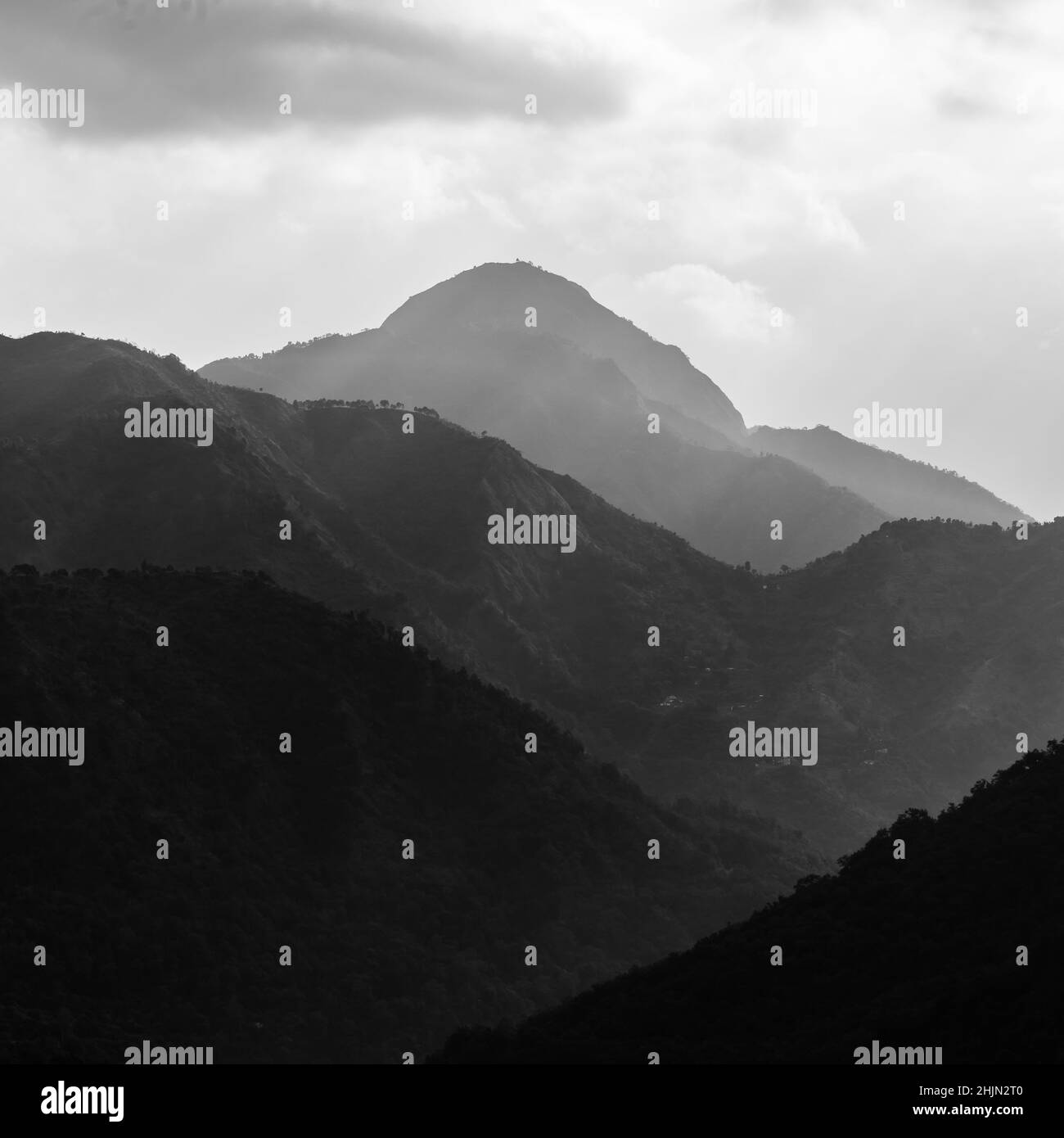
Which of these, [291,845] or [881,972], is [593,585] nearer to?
[291,845]

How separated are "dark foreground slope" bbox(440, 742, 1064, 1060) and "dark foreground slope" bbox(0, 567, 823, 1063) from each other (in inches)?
711

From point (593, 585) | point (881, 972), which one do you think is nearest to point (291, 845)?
point (881, 972)

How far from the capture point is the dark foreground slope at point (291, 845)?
251ft

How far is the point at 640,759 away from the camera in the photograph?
13300 cm

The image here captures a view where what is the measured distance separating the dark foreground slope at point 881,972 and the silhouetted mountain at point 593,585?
59665mm

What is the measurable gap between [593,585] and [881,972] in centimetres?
9945

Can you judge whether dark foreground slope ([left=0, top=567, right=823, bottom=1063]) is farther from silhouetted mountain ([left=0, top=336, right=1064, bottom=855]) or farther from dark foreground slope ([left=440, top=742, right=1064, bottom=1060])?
silhouetted mountain ([left=0, top=336, right=1064, bottom=855])

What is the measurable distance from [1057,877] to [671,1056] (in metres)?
13.5

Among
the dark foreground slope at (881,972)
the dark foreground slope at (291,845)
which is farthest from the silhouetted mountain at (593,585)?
→ the dark foreground slope at (881,972)

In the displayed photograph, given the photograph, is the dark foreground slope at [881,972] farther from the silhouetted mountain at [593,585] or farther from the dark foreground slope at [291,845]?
the silhouetted mountain at [593,585]

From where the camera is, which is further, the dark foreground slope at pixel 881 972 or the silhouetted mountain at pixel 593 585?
the silhouetted mountain at pixel 593 585

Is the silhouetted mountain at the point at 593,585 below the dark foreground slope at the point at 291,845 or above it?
above

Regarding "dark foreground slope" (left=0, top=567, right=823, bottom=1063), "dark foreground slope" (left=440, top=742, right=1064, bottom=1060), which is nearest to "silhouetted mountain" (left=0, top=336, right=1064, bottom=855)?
"dark foreground slope" (left=0, top=567, right=823, bottom=1063)
